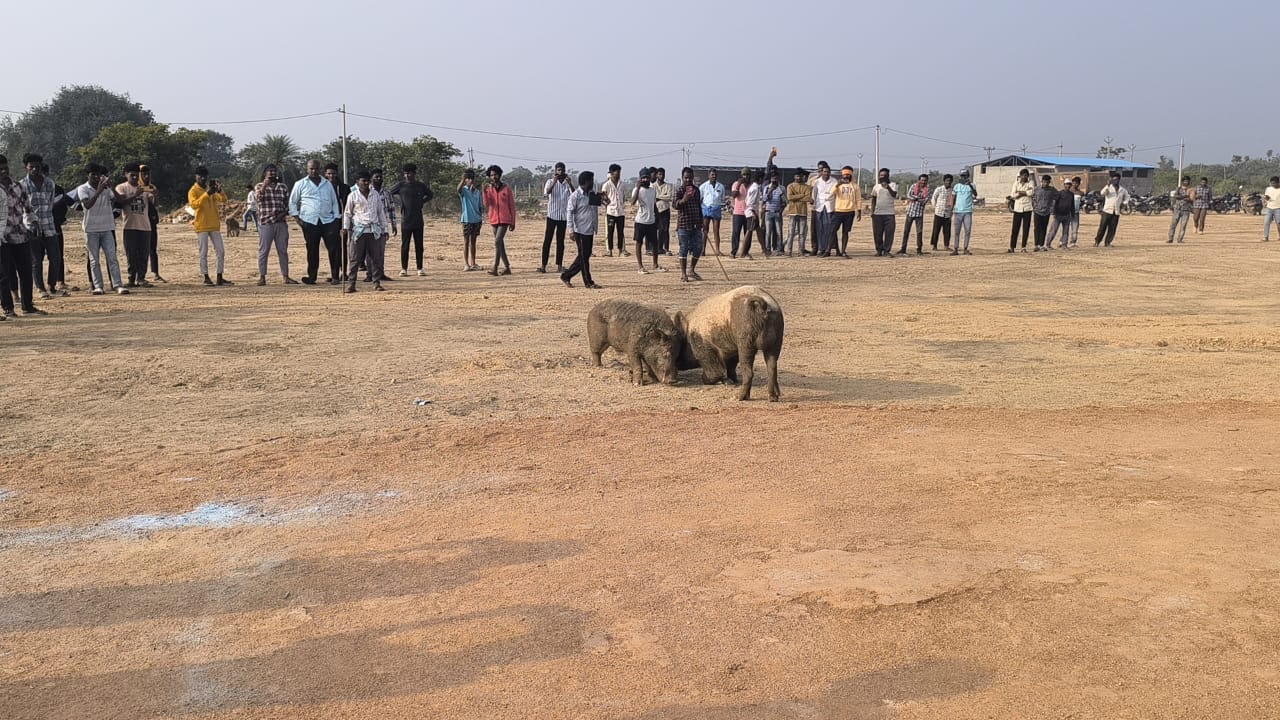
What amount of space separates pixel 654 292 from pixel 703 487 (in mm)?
9563

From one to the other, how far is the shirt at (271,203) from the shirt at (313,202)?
0.47ft

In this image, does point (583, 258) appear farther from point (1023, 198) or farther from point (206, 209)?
point (1023, 198)

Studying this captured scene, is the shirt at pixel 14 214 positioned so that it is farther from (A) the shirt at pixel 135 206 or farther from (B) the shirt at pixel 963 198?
(B) the shirt at pixel 963 198

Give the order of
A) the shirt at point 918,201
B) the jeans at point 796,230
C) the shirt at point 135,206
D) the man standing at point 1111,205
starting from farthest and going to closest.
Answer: the man standing at point 1111,205, the shirt at point 918,201, the jeans at point 796,230, the shirt at point 135,206

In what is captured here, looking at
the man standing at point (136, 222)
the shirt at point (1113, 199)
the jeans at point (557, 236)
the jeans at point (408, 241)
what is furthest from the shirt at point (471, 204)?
the shirt at point (1113, 199)

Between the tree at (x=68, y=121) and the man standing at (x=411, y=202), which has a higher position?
the tree at (x=68, y=121)

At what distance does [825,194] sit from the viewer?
21531mm

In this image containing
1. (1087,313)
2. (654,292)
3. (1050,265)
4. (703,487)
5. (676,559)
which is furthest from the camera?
(1050,265)

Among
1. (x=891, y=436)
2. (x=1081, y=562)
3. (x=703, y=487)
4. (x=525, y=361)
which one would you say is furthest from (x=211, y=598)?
(x=525, y=361)

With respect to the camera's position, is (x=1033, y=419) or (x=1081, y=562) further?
(x=1033, y=419)

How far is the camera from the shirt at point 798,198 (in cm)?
2159

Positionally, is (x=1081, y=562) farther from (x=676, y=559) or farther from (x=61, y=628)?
(x=61, y=628)

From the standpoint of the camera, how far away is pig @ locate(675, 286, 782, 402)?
813 centimetres

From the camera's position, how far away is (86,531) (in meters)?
5.26
